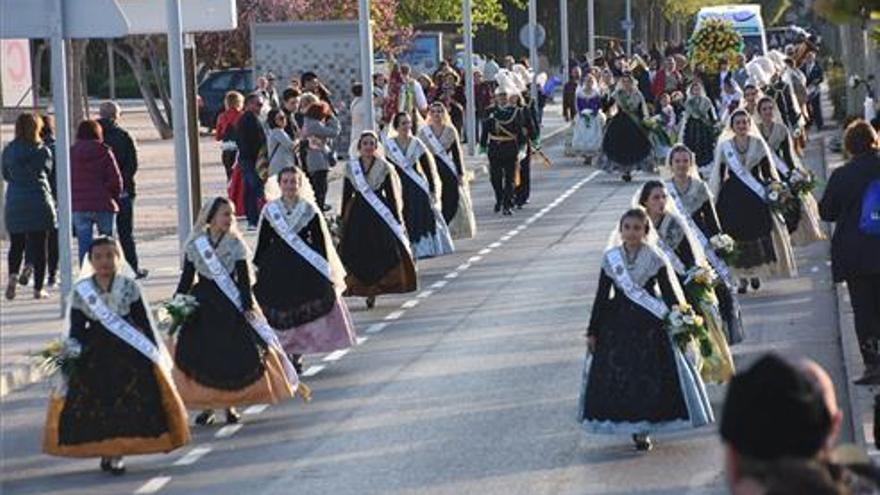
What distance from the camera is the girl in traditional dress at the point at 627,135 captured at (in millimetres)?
39969

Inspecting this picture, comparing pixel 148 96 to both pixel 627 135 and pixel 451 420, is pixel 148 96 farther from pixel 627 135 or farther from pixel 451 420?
pixel 451 420

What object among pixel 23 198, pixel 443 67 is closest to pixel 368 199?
pixel 23 198

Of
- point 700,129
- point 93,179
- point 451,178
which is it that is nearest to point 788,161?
point 451,178

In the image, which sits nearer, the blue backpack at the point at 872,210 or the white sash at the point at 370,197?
the blue backpack at the point at 872,210

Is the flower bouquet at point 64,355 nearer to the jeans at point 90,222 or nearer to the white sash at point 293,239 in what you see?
the white sash at point 293,239

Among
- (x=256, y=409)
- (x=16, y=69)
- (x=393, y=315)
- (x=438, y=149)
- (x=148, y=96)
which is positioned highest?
(x=16, y=69)

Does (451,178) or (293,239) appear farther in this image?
(451,178)

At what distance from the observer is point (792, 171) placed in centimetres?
2444

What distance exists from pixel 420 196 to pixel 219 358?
10948 millimetres

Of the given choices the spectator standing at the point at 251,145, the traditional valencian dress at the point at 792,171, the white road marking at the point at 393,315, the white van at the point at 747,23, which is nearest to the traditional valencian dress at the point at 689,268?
the white road marking at the point at 393,315

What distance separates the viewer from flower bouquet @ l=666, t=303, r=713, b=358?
14.7 m

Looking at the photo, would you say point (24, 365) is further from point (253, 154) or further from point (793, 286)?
point (253, 154)

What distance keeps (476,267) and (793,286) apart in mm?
4152

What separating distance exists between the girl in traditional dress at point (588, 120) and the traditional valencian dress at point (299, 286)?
25762 mm
